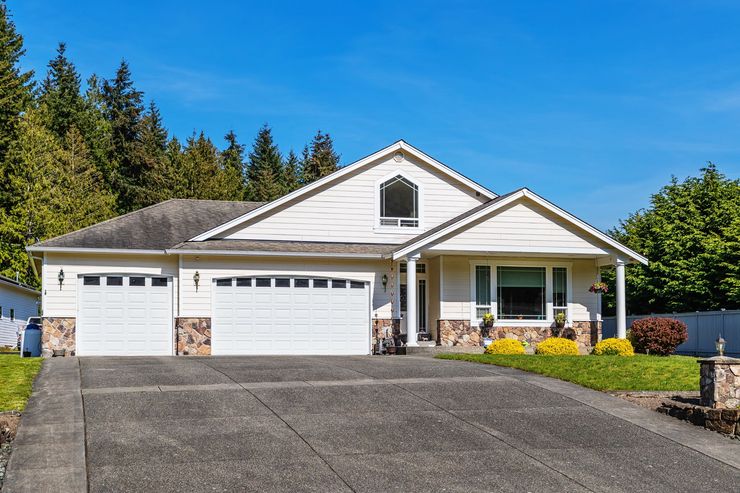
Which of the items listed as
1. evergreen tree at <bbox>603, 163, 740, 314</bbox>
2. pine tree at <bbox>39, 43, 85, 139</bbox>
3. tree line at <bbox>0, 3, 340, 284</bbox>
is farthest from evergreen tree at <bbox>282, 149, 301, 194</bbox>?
evergreen tree at <bbox>603, 163, 740, 314</bbox>

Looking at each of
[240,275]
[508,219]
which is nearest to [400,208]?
A: [508,219]

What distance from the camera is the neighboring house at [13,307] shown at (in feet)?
123

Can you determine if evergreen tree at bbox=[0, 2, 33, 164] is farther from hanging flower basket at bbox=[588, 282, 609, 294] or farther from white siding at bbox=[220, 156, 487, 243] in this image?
hanging flower basket at bbox=[588, 282, 609, 294]

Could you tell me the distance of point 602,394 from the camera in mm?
14109

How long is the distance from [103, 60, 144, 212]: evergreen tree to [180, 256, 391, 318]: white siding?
3508 cm

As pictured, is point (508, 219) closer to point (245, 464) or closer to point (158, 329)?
point (158, 329)

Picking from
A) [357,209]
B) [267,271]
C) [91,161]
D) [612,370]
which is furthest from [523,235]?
[91,161]

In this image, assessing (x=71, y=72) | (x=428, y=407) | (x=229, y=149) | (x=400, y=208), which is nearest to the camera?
(x=428, y=407)

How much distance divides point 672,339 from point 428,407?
511 inches

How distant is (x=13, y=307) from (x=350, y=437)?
33514 mm

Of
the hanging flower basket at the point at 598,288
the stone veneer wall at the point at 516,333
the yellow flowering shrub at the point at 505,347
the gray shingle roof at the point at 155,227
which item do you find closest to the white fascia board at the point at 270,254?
the gray shingle roof at the point at 155,227

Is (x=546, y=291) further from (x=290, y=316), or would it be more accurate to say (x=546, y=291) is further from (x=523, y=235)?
(x=290, y=316)

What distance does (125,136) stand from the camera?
64.2 meters

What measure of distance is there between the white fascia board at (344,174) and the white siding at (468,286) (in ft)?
8.90
